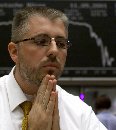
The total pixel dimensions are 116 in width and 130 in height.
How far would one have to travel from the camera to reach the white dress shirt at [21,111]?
1.40 meters

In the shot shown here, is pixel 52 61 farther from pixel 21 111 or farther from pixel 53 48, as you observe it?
pixel 21 111

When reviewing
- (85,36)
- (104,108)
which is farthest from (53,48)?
(104,108)

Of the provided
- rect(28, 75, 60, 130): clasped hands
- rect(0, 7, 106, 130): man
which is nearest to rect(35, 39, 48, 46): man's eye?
rect(0, 7, 106, 130): man

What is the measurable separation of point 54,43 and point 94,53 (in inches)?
91.8

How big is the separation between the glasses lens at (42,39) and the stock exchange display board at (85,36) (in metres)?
2.27

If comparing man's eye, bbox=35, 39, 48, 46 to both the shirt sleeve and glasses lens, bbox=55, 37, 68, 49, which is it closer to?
glasses lens, bbox=55, 37, 68, 49

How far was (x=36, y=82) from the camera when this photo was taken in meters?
1.37

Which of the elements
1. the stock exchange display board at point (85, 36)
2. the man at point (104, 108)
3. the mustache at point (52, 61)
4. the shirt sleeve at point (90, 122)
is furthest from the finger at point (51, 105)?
the man at point (104, 108)

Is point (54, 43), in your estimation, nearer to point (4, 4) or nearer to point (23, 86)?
point (23, 86)

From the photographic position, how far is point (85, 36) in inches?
146

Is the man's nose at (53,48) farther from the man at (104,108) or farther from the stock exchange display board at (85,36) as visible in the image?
the man at (104,108)

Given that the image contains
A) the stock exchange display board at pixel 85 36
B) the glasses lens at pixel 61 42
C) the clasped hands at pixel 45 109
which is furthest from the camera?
the stock exchange display board at pixel 85 36

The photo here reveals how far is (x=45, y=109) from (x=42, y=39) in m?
0.24

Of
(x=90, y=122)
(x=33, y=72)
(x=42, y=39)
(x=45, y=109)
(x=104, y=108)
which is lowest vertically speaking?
(x=104, y=108)
